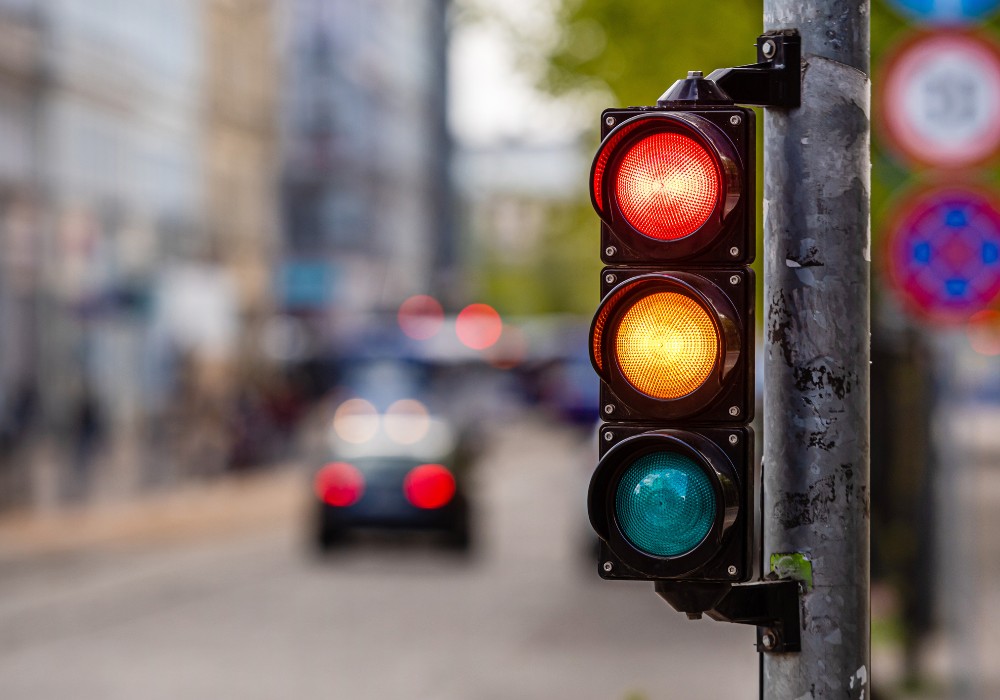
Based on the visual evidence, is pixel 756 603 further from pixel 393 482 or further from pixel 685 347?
pixel 393 482

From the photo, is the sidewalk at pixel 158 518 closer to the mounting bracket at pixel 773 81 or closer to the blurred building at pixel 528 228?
the blurred building at pixel 528 228

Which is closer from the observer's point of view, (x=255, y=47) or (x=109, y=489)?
(x=109, y=489)

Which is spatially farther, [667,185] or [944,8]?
[944,8]

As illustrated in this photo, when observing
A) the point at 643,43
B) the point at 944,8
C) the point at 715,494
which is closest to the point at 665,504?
the point at 715,494

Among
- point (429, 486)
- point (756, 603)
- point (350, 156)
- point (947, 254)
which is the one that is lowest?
point (429, 486)

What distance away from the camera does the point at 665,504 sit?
3422 mm

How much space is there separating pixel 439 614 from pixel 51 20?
2742 cm

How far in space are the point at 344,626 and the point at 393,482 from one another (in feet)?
15.0

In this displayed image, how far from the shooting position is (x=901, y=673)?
1087 cm

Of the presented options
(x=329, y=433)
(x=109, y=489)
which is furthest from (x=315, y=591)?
(x=109, y=489)

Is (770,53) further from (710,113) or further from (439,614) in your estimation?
(439,614)

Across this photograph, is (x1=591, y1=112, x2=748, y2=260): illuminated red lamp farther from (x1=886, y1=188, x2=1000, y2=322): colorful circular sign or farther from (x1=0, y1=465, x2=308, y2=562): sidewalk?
(x1=0, y1=465, x2=308, y2=562): sidewalk

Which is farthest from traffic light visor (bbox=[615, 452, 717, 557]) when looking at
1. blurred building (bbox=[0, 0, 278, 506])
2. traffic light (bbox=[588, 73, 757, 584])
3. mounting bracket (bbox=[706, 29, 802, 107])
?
blurred building (bbox=[0, 0, 278, 506])

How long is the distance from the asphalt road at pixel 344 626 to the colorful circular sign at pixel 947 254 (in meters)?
2.36
